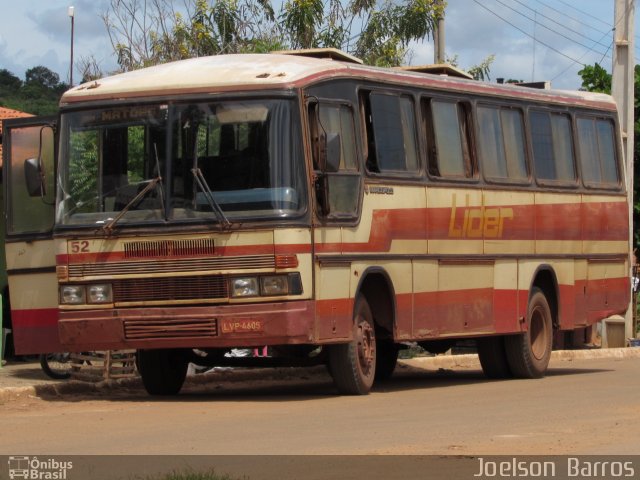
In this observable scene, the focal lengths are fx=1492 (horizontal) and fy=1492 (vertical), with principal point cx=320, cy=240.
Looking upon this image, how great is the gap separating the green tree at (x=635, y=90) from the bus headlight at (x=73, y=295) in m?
25.0

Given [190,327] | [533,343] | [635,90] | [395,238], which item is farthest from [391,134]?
[635,90]

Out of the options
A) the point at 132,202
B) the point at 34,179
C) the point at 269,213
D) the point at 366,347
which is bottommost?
the point at 366,347

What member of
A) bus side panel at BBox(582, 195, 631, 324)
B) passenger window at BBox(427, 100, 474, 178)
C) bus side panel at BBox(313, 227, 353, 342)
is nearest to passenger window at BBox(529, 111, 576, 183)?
bus side panel at BBox(582, 195, 631, 324)

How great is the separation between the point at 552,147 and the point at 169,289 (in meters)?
6.90

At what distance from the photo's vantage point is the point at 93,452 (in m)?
10.4

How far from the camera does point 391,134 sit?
15789 mm

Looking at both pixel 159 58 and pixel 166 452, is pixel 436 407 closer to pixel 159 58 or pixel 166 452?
pixel 166 452

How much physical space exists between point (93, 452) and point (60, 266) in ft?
14.5

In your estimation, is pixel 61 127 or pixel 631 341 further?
pixel 631 341

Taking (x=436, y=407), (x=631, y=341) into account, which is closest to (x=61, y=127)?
(x=436, y=407)

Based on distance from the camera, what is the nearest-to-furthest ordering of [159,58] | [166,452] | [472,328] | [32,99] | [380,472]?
1. [380,472]
2. [166,452]
3. [472,328]
4. [159,58]
5. [32,99]

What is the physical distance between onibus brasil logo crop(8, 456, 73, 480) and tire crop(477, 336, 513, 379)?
9.67m

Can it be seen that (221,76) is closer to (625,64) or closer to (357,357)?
(357,357)

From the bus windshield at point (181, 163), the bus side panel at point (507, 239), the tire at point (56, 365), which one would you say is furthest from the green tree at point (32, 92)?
the bus windshield at point (181, 163)
